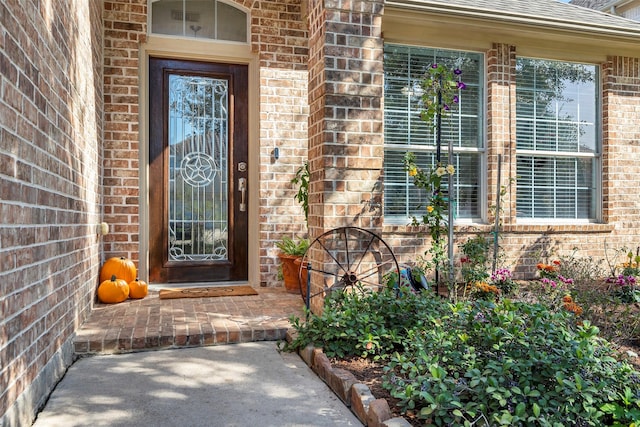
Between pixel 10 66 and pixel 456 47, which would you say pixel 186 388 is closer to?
pixel 10 66

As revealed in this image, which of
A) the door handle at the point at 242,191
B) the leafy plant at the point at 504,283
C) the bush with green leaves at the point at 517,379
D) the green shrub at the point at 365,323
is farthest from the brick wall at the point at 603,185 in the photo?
the bush with green leaves at the point at 517,379

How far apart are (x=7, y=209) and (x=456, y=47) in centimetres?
467

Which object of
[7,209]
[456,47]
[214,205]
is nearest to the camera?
[7,209]

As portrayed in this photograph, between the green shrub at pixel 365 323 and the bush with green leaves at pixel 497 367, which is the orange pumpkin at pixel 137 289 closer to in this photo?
the green shrub at pixel 365 323

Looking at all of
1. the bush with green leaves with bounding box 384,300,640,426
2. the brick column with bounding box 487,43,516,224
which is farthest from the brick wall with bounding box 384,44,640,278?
the bush with green leaves with bounding box 384,300,640,426

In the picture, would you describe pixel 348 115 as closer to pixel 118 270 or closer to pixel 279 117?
pixel 279 117

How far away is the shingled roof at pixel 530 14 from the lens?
495 centimetres

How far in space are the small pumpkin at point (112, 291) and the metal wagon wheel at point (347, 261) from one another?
1671 millimetres

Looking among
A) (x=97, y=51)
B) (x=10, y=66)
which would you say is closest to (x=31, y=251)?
(x=10, y=66)

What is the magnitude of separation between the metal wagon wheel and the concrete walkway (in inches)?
24.2

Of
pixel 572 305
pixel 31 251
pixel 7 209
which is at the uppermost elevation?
pixel 7 209

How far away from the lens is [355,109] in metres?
3.43

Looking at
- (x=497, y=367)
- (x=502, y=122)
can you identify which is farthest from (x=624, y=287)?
(x=497, y=367)

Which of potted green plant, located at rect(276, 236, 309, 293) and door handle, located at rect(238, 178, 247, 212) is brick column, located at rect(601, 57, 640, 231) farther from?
door handle, located at rect(238, 178, 247, 212)
